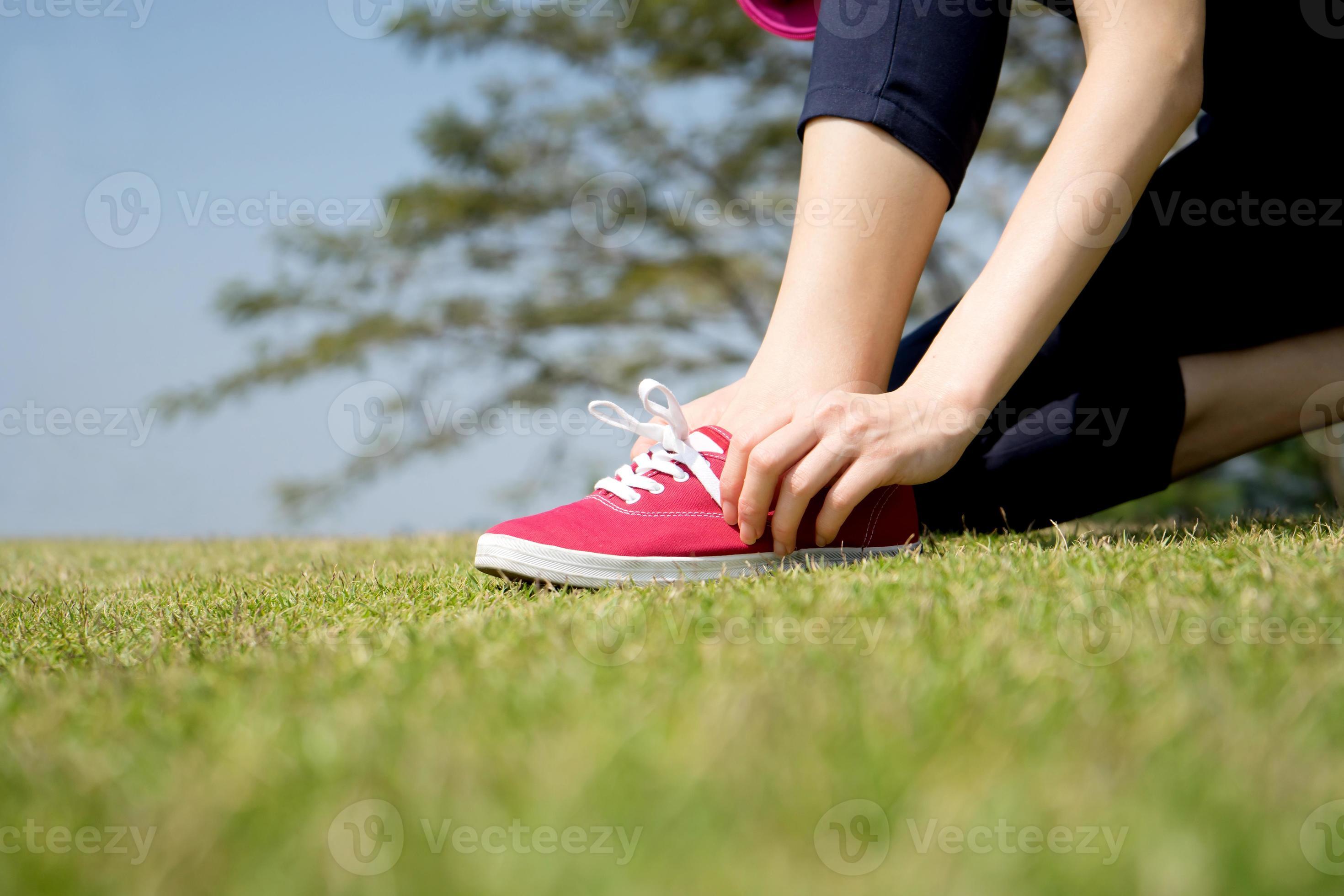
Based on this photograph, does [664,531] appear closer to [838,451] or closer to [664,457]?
[664,457]

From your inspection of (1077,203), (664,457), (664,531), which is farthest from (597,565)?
(1077,203)

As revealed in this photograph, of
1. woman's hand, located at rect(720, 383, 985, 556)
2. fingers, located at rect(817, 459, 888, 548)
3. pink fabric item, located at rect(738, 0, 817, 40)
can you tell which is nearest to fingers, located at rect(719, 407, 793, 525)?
woman's hand, located at rect(720, 383, 985, 556)

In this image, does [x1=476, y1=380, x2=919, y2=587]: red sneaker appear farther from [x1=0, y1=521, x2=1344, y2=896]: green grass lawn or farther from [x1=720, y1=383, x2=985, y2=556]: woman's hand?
[x1=0, y1=521, x2=1344, y2=896]: green grass lawn

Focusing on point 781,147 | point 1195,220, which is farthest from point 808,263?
point 781,147

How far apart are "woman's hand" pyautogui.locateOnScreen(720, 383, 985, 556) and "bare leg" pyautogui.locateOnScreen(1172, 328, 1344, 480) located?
86 cm

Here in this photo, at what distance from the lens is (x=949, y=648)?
2.80 ft

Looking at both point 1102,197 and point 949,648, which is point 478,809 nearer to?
point 949,648

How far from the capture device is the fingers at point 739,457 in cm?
134

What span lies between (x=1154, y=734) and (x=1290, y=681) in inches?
7.2

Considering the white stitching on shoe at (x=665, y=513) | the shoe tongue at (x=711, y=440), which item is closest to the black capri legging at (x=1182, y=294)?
the shoe tongue at (x=711, y=440)

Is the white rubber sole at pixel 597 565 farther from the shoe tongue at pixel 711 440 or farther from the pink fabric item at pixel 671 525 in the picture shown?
the shoe tongue at pixel 711 440

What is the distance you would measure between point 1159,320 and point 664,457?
46.6 inches

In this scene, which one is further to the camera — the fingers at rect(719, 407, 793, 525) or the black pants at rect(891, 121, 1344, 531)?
the black pants at rect(891, 121, 1344, 531)

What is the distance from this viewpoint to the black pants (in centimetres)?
194
